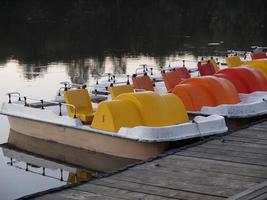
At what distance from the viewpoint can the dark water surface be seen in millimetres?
11375

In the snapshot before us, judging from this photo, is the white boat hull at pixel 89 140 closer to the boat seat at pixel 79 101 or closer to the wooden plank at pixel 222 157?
the boat seat at pixel 79 101

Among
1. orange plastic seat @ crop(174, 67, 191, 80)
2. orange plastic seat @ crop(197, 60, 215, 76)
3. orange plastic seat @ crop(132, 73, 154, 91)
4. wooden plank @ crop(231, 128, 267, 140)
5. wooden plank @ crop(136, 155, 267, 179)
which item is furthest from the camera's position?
orange plastic seat @ crop(197, 60, 215, 76)

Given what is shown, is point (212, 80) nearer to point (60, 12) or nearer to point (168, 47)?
point (168, 47)

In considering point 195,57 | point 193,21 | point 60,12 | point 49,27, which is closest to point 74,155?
point 195,57

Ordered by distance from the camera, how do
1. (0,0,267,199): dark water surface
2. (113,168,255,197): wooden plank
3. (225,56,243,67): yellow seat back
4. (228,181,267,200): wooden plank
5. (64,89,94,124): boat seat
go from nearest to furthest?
(228,181,267,200): wooden plank, (113,168,255,197): wooden plank, (0,0,267,199): dark water surface, (64,89,94,124): boat seat, (225,56,243,67): yellow seat back

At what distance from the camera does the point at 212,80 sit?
39.5 ft

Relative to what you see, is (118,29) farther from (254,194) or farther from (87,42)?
(254,194)

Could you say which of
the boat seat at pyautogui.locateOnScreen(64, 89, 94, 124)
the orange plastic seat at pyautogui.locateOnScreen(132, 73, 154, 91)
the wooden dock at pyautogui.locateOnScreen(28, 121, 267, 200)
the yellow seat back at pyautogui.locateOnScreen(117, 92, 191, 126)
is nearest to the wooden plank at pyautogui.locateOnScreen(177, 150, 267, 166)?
A: the wooden dock at pyautogui.locateOnScreen(28, 121, 267, 200)

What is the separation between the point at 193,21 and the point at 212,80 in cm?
3968

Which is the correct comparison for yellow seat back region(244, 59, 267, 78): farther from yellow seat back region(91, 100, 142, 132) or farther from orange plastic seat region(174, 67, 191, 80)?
yellow seat back region(91, 100, 142, 132)

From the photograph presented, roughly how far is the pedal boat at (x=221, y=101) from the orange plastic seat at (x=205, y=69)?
107 inches

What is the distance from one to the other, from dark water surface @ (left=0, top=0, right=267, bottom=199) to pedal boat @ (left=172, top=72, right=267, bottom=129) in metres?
2.10

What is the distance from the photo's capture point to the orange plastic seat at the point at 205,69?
Result: 15.2 metres

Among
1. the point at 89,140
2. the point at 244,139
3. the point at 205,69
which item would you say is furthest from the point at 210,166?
the point at 205,69
